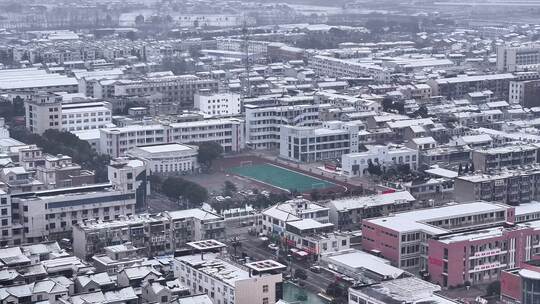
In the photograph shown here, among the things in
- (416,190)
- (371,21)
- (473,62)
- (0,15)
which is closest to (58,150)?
(416,190)

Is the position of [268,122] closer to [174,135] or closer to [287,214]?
[174,135]

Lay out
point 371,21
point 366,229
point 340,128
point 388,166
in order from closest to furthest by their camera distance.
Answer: point 366,229 < point 388,166 < point 340,128 < point 371,21

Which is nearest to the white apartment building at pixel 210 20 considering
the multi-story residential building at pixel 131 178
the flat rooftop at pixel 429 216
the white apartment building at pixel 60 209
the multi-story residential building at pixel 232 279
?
the multi-story residential building at pixel 131 178

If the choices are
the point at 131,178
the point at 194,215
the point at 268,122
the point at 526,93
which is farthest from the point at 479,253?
the point at 526,93

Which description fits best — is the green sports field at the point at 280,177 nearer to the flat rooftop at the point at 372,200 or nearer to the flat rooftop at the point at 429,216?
the flat rooftop at the point at 372,200

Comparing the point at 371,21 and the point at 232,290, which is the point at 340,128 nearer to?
the point at 232,290
